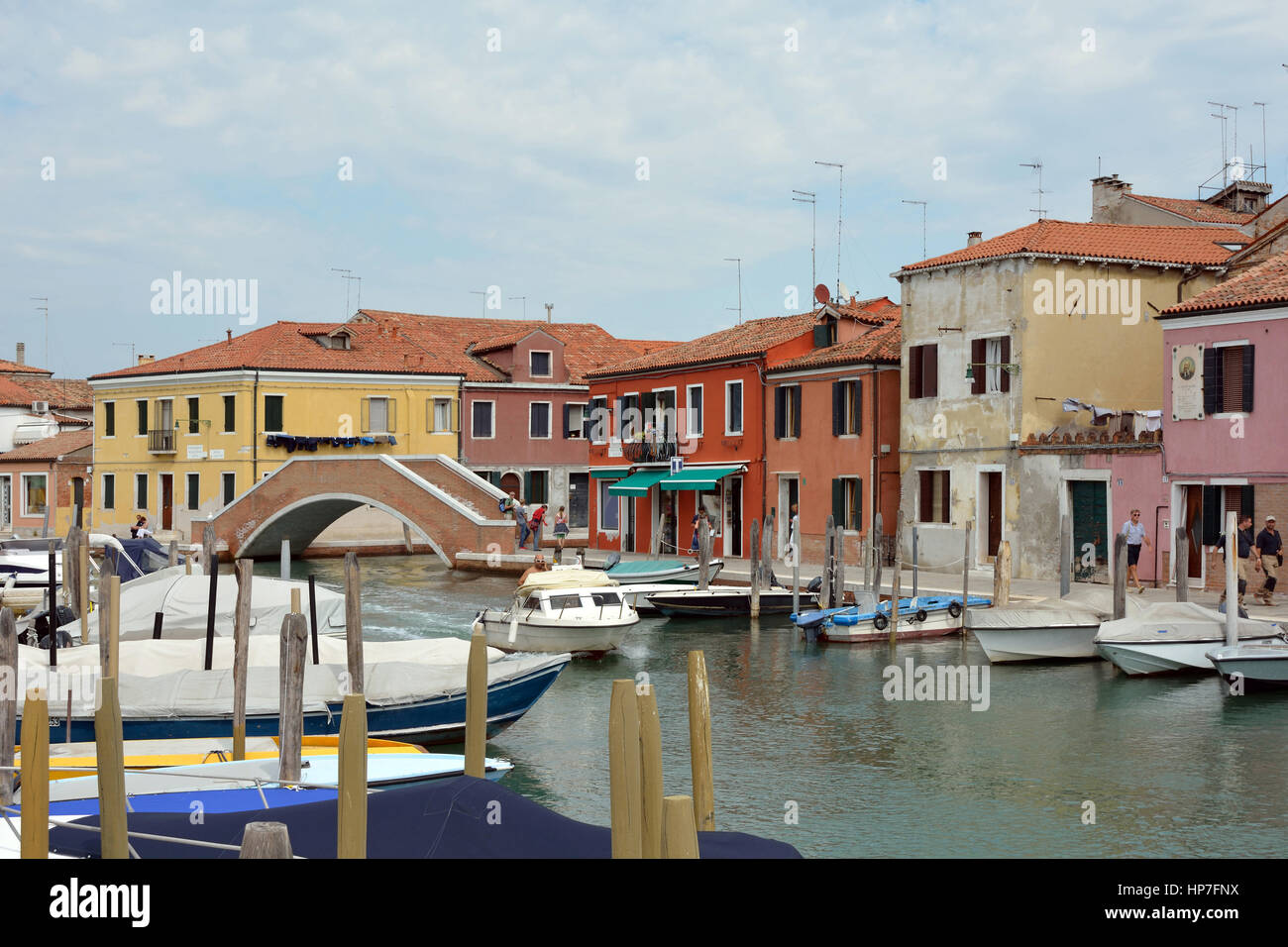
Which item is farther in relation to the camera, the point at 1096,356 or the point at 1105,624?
the point at 1096,356

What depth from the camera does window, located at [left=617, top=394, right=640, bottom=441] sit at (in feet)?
123

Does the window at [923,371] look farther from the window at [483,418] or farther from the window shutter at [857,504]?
the window at [483,418]

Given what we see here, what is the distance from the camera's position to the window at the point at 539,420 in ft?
153

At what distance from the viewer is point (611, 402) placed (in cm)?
3881

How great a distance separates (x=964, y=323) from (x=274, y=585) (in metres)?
14.5

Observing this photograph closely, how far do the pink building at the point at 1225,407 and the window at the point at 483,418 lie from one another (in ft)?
88.0

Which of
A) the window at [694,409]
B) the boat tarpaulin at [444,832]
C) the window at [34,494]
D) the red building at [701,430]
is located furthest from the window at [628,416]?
the boat tarpaulin at [444,832]

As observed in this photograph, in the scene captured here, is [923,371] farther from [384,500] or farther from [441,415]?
[441,415]

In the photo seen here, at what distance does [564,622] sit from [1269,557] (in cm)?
1073

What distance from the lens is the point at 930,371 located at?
28375mm

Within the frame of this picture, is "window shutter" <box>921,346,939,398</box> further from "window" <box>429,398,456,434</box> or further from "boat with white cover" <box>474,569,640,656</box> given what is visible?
"window" <box>429,398,456,434</box>

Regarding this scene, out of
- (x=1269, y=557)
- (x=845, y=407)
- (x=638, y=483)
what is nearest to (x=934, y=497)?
(x=845, y=407)
